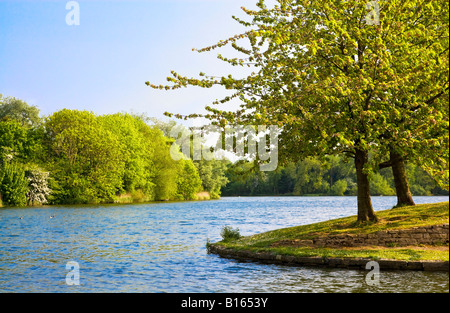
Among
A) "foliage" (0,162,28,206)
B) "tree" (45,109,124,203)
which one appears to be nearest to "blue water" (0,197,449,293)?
"foliage" (0,162,28,206)

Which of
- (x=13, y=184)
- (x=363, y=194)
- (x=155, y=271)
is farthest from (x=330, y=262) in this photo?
(x=13, y=184)

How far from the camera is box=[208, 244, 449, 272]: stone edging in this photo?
17219 mm

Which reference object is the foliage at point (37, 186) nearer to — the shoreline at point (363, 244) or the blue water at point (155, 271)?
the blue water at point (155, 271)

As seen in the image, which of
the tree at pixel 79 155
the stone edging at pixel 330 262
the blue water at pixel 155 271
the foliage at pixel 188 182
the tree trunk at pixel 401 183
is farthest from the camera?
the foliage at pixel 188 182

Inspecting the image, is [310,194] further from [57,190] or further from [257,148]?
[257,148]

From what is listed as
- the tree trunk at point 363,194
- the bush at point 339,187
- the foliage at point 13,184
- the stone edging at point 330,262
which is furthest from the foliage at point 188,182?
the stone edging at point 330,262

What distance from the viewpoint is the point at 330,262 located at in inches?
753

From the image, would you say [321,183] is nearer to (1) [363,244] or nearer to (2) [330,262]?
(1) [363,244]

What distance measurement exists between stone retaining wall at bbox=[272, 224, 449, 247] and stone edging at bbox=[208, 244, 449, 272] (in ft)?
5.88

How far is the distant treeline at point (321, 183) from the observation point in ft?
429

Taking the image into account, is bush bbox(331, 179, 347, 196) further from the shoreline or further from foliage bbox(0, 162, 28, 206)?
the shoreline

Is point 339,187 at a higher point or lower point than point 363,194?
lower

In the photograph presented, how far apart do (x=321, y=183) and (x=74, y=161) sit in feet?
230

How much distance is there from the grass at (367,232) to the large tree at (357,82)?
131 cm
